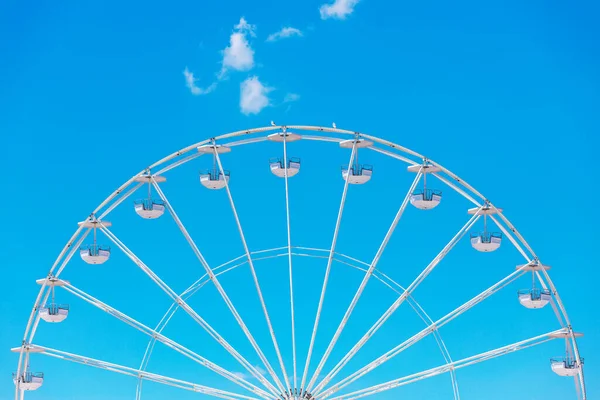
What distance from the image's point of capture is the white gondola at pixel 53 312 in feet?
142

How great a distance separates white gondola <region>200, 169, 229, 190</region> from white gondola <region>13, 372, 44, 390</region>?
9.81m

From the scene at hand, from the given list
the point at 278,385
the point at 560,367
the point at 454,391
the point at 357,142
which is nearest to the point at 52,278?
the point at 278,385

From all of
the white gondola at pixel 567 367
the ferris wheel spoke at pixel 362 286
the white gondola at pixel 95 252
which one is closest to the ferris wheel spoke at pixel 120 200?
the white gondola at pixel 95 252

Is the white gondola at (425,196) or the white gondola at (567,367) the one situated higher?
the white gondola at (425,196)

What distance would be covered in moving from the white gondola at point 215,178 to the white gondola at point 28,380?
386 inches

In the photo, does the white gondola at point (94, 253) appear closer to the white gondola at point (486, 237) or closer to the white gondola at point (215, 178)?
the white gondola at point (215, 178)

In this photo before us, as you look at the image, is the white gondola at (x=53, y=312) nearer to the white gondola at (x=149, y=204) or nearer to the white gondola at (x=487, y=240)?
the white gondola at (x=149, y=204)

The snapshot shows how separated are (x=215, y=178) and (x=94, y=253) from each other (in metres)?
5.56

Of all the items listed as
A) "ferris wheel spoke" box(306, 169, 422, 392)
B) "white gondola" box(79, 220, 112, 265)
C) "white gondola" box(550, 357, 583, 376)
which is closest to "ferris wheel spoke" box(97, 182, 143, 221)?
"white gondola" box(79, 220, 112, 265)

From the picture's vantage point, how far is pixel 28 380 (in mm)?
43469

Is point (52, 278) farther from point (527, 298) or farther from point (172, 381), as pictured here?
point (527, 298)

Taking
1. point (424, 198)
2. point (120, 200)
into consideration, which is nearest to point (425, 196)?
point (424, 198)

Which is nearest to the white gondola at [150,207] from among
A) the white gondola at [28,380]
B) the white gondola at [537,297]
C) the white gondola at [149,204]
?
the white gondola at [149,204]

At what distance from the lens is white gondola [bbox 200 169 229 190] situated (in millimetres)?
42594
